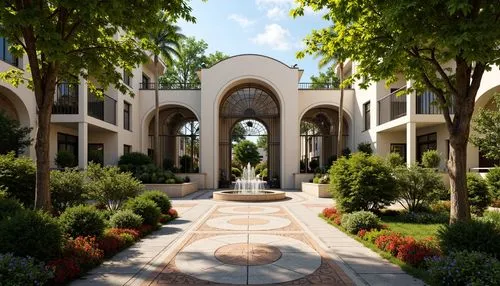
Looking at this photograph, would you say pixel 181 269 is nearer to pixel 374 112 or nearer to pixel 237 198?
pixel 237 198

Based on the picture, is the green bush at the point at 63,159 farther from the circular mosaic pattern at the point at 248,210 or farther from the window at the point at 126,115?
the circular mosaic pattern at the point at 248,210

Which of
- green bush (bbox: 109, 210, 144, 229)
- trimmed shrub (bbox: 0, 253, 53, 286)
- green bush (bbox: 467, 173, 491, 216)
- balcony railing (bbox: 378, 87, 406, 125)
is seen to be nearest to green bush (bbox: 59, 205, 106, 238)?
green bush (bbox: 109, 210, 144, 229)

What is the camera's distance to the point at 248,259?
6.91 metres

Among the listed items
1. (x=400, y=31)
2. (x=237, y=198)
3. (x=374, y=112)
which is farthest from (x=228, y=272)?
(x=374, y=112)

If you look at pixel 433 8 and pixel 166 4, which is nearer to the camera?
pixel 433 8

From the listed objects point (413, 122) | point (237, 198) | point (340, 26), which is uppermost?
point (340, 26)

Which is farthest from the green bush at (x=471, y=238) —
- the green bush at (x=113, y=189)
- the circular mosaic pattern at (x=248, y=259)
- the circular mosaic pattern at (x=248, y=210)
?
the green bush at (x=113, y=189)

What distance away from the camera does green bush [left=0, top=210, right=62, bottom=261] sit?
18.5 feet

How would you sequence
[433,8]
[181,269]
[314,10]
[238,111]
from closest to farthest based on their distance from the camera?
[433,8], [181,269], [314,10], [238,111]

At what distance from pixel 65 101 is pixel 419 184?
1757 cm

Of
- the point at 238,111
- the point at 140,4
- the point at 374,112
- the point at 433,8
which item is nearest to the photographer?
the point at 433,8

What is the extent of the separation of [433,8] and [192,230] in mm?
7716

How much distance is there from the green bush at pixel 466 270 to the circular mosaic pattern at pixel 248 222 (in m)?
5.72

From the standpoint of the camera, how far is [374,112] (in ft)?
75.8
